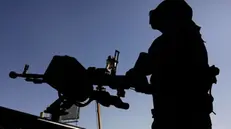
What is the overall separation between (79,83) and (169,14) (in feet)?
4.89

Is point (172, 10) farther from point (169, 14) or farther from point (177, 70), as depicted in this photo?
point (177, 70)

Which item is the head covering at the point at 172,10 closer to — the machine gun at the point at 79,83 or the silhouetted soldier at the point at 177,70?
the silhouetted soldier at the point at 177,70

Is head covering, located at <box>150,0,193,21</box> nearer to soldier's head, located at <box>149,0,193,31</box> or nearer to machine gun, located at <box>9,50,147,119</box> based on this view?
soldier's head, located at <box>149,0,193,31</box>

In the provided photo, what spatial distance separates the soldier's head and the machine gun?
911 millimetres

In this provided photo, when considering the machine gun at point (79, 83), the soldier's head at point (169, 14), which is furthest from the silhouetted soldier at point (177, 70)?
the machine gun at point (79, 83)

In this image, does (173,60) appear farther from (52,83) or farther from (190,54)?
(52,83)

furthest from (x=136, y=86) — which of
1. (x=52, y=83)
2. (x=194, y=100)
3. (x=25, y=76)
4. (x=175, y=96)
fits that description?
(x=25, y=76)

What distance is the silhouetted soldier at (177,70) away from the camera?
2.84 metres

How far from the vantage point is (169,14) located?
3.31 meters

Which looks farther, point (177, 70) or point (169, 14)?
point (169, 14)

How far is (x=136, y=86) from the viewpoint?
283 cm

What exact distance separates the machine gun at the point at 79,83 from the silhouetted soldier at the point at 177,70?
0.26 m

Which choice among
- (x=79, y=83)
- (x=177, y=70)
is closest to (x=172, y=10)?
(x=177, y=70)

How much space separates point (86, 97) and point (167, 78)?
961 millimetres
